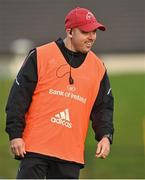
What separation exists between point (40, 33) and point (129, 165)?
26.9 ft

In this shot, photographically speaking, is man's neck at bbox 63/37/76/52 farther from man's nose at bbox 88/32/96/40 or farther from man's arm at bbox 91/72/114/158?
man's arm at bbox 91/72/114/158

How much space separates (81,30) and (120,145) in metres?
7.32

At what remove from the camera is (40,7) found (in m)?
21.4

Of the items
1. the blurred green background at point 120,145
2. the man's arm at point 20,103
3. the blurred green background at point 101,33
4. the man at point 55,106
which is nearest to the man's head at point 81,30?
the man at point 55,106

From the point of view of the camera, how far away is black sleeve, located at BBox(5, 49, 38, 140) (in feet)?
22.7

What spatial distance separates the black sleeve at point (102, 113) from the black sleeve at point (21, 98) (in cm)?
58

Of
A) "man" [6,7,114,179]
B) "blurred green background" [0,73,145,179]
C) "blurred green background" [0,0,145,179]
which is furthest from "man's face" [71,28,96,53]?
"blurred green background" [0,0,145,179]

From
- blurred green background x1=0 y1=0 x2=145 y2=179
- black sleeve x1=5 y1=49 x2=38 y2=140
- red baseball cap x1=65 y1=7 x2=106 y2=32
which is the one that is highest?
blurred green background x1=0 y1=0 x2=145 y2=179

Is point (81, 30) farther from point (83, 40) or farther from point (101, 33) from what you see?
point (101, 33)

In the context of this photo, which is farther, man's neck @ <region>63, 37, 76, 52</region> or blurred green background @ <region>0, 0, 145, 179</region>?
blurred green background @ <region>0, 0, 145, 179</region>

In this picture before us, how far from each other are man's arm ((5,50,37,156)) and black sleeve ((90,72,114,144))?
58cm

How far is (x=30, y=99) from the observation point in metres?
7.03

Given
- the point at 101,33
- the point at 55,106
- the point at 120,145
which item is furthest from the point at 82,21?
the point at 101,33

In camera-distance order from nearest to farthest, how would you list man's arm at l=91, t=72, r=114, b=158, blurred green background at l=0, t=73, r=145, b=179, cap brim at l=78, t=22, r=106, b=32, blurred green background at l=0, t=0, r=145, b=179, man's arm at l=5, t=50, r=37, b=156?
man's arm at l=5, t=50, r=37, b=156 → cap brim at l=78, t=22, r=106, b=32 → man's arm at l=91, t=72, r=114, b=158 → blurred green background at l=0, t=73, r=145, b=179 → blurred green background at l=0, t=0, r=145, b=179
